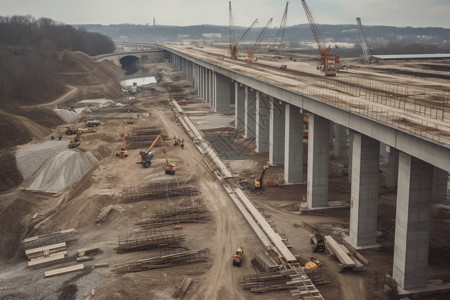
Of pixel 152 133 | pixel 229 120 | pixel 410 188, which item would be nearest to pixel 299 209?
pixel 410 188

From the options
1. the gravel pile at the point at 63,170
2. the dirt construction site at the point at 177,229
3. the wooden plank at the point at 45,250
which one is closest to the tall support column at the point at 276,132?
the dirt construction site at the point at 177,229

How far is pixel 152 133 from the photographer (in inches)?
2913

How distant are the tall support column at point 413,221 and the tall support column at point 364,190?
17.2 feet

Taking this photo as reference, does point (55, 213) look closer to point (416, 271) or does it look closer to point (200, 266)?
point (200, 266)

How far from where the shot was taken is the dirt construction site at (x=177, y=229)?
96.4 ft

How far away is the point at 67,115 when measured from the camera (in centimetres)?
9131

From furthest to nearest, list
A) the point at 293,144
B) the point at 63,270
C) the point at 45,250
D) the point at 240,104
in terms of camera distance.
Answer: the point at 240,104
the point at 293,144
the point at 45,250
the point at 63,270

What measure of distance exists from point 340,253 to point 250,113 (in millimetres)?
40902

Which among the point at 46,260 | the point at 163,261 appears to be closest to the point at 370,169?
the point at 163,261

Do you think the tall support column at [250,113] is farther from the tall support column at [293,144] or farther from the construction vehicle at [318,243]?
the construction vehicle at [318,243]

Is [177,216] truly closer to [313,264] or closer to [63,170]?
[313,264]

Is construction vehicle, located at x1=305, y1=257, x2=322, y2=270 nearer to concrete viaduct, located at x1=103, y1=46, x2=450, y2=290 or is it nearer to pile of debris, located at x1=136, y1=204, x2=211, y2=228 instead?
concrete viaduct, located at x1=103, y1=46, x2=450, y2=290

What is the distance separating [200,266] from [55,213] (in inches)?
753

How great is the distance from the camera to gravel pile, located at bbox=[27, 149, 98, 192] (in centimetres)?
5453
